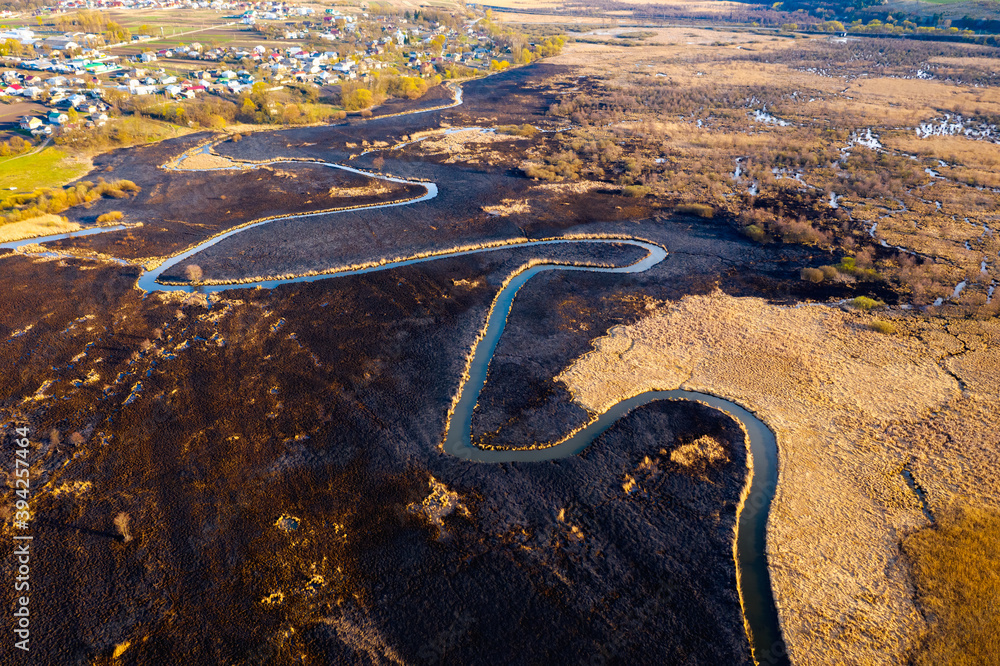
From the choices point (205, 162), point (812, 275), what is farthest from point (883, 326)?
point (205, 162)

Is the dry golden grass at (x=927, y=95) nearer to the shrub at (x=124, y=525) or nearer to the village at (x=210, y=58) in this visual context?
the village at (x=210, y=58)

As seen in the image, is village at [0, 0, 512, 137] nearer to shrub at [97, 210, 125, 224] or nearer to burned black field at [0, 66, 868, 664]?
shrub at [97, 210, 125, 224]

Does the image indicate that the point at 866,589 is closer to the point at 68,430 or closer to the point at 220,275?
the point at 68,430

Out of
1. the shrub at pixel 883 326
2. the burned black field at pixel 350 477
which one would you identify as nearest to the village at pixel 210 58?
the burned black field at pixel 350 477

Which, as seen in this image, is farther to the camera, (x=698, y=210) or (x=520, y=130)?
(x=520, y=130)

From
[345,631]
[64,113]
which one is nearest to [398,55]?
[64,113]

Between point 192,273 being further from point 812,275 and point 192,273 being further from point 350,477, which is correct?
point 812,275
